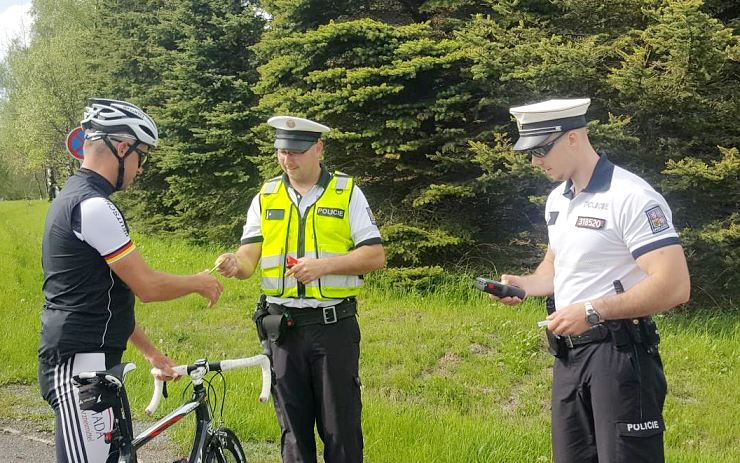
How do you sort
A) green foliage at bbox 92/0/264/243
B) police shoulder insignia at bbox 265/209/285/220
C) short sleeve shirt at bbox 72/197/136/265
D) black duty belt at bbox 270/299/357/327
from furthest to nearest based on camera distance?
green foliage at bbox 92/0/264/243 < police shoulder insignia at bbox 265/209/285/220 < black duty belt at bbox 270/299/357/327 < short sleeve shirt at bbox 72/197/136/265

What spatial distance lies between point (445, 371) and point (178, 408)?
4379 mm

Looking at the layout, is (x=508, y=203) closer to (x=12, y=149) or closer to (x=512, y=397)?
(x=512, y=397)

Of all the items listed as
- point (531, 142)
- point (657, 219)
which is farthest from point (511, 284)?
point (657, 219)

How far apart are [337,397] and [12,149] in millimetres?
54377

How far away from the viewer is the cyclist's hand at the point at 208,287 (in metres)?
3.30

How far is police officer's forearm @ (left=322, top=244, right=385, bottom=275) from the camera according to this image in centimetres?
380

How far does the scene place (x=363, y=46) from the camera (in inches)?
397

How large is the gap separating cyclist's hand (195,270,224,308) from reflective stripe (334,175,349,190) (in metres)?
1.04

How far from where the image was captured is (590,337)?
3041 mm

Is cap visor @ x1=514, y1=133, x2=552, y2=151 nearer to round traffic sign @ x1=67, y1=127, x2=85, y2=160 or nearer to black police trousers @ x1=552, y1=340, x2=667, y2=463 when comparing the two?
black police trousers @ x1=552, y1=340, x2=667, y2=463

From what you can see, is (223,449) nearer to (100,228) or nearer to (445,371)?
(100,228)

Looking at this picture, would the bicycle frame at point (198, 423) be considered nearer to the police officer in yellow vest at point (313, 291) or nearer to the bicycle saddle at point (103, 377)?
the bicycle saddle at point (103, 377)

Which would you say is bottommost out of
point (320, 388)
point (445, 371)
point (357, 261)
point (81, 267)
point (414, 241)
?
point (445, 371)

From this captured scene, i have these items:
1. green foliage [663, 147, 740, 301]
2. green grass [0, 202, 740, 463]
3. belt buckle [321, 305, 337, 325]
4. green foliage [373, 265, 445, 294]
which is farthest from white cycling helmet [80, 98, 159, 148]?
green foliage [373, 265, 445, 294]
